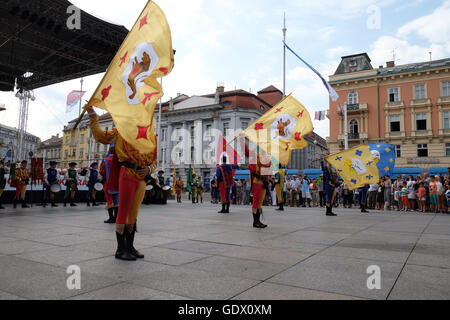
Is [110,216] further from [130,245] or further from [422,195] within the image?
[422,195]

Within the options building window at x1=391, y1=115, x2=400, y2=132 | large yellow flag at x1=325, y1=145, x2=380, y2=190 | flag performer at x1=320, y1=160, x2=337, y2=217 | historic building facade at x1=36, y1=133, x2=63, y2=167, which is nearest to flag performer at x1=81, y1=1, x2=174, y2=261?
flag performer at x1=320, y1=160, x2=337, y2=217

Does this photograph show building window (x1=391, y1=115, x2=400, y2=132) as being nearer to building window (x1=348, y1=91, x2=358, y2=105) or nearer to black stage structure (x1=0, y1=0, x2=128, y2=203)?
building window (x1=348, y1=91, x2=358, y2=105)

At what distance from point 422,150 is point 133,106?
4481 centimetres

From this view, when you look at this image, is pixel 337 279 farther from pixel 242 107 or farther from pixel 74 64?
pixel 242 107

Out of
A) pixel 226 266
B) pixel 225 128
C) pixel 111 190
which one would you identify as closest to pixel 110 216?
pixel 111 190

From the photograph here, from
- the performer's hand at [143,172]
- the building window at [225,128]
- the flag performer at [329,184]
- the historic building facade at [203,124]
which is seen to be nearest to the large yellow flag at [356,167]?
the flag performer at [329,184]

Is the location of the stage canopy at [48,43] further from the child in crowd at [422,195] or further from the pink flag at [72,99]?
the child in crowd at [422,195]

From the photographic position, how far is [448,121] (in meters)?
39.5

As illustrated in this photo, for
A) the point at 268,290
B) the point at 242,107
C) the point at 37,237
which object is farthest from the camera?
the point at 242,107

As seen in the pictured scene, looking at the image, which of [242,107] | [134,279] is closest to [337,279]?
[134,279]

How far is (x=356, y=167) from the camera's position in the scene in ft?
40.6

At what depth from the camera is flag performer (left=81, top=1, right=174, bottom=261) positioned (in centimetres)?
398

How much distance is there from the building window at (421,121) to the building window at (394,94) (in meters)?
3.27
